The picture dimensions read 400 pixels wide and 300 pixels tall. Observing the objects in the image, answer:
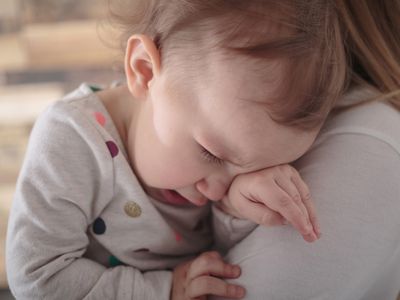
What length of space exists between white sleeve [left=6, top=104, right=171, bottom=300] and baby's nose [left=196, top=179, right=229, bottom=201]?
149 mm

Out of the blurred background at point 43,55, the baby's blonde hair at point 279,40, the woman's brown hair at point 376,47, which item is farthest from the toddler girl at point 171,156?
the blurred background at point 43,55

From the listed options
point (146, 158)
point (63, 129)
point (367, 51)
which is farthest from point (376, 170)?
point (63, 129)

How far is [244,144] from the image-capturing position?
28.3 inches

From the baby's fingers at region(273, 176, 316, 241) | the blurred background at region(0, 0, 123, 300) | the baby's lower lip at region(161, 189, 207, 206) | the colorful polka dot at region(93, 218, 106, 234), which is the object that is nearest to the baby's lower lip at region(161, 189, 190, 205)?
the baby's lower lip at region(161, 189, 207, 206)

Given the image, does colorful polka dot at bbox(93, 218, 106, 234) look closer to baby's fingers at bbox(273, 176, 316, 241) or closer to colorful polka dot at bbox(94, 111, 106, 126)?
colorful polka dot at bbox(94, 111, 106, 126)

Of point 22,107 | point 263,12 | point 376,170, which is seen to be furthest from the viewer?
point 22,107

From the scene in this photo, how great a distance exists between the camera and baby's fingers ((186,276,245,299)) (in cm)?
78

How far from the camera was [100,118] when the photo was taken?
0.89 metres

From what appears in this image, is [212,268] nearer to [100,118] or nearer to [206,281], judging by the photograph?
[206,281]

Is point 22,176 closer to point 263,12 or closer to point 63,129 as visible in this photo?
point 63,129

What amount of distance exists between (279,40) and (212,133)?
0.46 ft

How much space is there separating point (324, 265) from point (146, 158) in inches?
11.4

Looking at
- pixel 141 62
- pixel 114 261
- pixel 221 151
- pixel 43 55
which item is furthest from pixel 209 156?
pixel 43 55

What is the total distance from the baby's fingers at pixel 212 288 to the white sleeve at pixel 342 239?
0.01 metres
